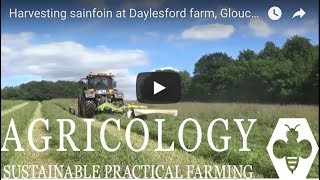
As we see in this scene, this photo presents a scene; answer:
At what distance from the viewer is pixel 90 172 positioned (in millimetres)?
3439

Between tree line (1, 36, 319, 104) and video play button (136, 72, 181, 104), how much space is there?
5 cm

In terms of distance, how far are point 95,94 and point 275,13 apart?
120 inches

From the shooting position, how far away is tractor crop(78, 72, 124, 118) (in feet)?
11.7

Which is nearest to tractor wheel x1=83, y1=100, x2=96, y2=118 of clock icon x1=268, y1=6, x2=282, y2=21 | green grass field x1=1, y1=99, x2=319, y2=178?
green grass field x1=1, y1=99, x2=319, y2=178

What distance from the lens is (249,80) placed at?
147 inches

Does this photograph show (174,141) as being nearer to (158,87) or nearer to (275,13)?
(158,87)

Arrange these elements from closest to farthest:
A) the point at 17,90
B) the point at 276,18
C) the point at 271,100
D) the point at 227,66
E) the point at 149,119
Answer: the point at 276,18 < the point at 17,90 < the point at 227,66 < the point at 149,119 < the point at 271,100

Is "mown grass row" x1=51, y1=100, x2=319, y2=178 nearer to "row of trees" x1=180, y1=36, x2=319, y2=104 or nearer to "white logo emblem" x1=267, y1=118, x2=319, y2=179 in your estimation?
"row of trees" x1=180, y1=36, x2=319, y2=104

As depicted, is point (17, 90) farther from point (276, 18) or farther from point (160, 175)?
point (276, 18)

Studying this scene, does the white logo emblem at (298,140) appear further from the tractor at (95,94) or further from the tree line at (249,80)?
the tractor at (95,94)

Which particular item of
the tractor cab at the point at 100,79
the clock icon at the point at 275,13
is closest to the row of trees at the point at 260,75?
the clock icon at the point at 275,13

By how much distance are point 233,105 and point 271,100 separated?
0.33 meters

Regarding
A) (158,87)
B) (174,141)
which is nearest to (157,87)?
(158,87)

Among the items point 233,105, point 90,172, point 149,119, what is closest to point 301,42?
point 233,105
